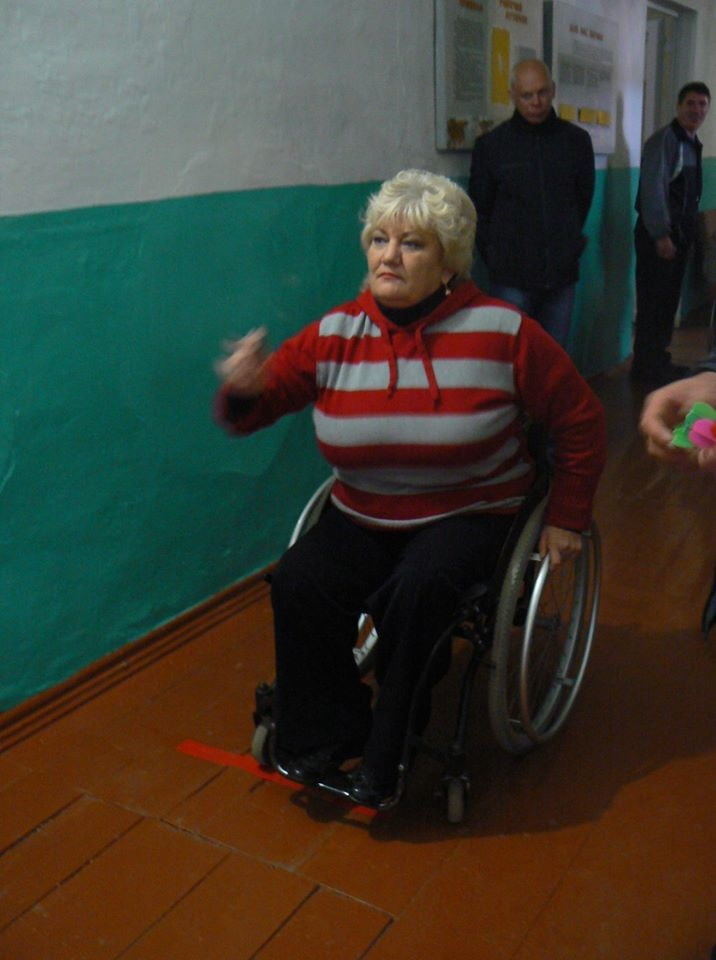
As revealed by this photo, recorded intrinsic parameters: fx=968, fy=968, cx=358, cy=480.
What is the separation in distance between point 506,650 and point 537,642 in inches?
28.1

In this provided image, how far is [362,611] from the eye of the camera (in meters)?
1.68

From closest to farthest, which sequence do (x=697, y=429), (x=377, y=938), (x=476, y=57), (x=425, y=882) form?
(x=697, y=429) → (x=377, y=938) → (x=425, y=882) → (x=476, y=57)

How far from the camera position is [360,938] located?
4.64ft

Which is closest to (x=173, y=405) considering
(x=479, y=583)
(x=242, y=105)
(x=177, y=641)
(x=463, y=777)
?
(x=177, y=641)

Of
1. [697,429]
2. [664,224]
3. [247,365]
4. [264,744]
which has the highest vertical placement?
[697,429]

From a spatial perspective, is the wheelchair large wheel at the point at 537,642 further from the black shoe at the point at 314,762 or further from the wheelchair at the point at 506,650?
the black shoe at the point at 314,762

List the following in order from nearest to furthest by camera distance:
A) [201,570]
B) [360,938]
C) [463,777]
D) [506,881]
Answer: [360,938], [506,881], [463,777], [201,570]

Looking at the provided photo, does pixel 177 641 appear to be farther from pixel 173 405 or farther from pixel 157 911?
pixel 157 911

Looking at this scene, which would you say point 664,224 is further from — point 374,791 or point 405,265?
point 374,791

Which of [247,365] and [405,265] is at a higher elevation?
[405,265]

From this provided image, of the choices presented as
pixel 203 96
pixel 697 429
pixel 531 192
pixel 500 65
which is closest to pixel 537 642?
pixel 697 429

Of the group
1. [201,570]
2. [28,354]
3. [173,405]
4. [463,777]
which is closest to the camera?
[463,777]

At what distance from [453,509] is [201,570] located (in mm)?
887

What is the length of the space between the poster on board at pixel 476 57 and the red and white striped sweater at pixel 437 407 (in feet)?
5.61
